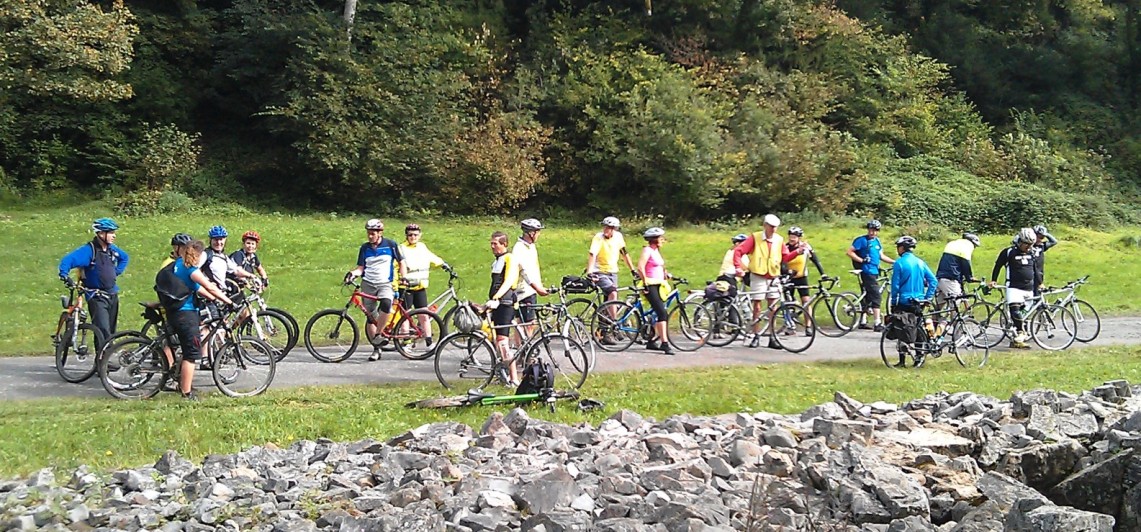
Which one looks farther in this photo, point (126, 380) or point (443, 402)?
point (126, 380)

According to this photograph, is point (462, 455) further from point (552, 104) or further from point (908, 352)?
point (552, 104)

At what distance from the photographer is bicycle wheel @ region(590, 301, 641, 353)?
1475cm

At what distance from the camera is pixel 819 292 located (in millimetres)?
16281

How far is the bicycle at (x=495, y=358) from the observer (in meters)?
11.5

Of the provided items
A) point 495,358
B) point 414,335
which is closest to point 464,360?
point 495,358

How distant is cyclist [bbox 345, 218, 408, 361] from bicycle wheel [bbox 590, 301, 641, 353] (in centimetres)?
286

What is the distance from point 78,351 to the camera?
12375 mm

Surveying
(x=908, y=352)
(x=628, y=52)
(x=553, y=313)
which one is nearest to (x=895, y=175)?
(x=628, y=52)

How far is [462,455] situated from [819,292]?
9.15 m

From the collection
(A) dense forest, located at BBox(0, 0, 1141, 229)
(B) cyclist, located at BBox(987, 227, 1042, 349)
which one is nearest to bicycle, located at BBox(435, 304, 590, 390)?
(B) cyclist, located at BBox(987, 227, 1042, 349)

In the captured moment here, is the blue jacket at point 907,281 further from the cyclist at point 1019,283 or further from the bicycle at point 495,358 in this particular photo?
the bicycle at point 495,358

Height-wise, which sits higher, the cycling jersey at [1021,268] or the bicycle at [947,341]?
the cycling jersey at [1021,268]

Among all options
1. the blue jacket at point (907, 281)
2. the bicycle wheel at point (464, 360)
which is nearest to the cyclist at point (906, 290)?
the blue jacket at point (907, 281)

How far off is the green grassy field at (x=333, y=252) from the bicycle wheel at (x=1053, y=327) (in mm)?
3827
